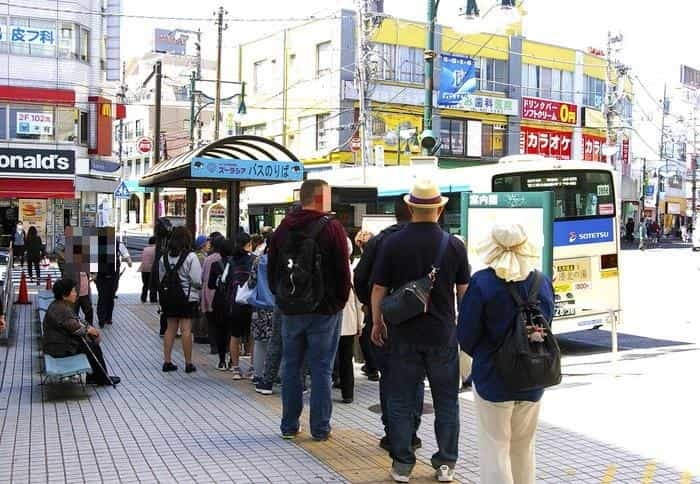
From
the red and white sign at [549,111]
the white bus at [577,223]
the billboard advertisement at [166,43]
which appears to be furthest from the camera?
the billboard advertisement at [166,43]

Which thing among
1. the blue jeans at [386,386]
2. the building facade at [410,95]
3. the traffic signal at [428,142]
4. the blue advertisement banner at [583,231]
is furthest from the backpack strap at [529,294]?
the building facade at [410,95]

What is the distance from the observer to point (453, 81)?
30.1 metres

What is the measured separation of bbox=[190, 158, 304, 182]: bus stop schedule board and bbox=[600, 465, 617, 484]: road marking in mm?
8364

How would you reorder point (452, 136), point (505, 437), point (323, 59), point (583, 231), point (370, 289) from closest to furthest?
point (505, 437) → point (370, 289) → point (583, 231) → point (323, 59) → point (452, 136)

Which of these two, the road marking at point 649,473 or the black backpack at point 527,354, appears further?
the road marking at point 649,473

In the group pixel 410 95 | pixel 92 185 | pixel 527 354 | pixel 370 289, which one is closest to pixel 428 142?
pixel 370 289

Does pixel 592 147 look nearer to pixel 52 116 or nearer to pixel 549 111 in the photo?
pixel 549 111

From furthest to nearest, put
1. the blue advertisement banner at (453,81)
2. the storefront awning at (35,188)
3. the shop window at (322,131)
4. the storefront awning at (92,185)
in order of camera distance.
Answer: the shop window at (322,131), the storefront awning at (92,185), the storefront awning at (35,188), the blue advertisement banner at (453,81)

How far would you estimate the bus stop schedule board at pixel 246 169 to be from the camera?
12.8m

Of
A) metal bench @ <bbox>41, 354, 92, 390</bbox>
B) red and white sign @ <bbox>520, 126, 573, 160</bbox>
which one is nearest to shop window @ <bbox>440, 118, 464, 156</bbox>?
red and white sign @ <bbox>520, 126, 573, 160</bbox>

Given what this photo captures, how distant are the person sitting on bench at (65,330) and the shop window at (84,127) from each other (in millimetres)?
30233

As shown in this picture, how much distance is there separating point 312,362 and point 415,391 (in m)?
1.24

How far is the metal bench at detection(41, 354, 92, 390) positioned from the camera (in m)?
8.17

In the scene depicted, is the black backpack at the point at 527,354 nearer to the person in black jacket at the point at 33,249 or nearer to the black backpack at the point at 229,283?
the black backpack at the point at 229,283
